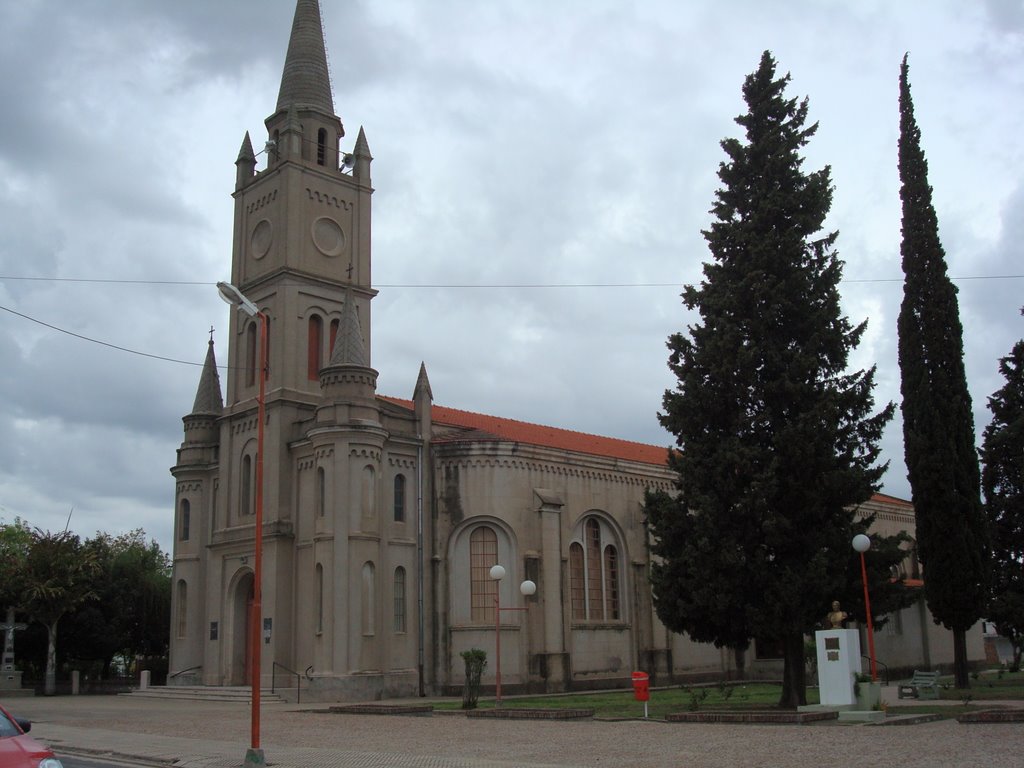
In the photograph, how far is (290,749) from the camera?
2120cm

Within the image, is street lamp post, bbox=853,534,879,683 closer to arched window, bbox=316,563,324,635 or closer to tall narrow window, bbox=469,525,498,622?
tall narrow window, bbox=469,525,498,622

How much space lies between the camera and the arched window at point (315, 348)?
150ft

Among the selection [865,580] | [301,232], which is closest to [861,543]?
[865,580]

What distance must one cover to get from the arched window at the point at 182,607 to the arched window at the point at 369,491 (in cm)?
1221

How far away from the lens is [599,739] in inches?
841

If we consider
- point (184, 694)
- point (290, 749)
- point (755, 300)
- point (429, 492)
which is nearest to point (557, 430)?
point (429, 492)

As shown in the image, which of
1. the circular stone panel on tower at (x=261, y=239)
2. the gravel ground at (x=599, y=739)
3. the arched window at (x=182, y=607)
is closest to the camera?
the gravel ground at (x=599, y=739)

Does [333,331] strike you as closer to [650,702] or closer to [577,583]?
[577,583]

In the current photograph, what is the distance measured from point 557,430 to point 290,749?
36.5 metres

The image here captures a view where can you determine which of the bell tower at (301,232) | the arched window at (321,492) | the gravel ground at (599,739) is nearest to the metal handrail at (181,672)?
the arched window at (321,492)

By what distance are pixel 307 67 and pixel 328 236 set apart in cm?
899

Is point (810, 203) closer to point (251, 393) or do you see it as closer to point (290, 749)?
point (290, 749)

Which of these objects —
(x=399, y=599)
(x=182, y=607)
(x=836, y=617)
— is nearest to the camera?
(x=836, y=617)

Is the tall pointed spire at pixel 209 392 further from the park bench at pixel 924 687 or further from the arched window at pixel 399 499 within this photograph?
the park bench at pixel 924 687
